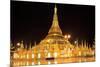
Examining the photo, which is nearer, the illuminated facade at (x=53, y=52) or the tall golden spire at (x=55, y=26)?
the illuminated facade at (x=53, y=52)

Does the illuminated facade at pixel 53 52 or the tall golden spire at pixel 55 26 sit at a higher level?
the tall golden spire at pixel 55 26

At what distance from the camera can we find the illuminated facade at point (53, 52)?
7.69 feet

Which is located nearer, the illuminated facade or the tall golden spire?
the illuminated facade

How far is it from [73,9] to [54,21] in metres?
0.31

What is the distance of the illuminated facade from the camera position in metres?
2.34

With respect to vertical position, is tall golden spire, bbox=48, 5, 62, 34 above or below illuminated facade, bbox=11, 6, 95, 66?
above

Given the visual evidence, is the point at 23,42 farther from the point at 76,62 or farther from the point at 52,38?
the point at 76,62

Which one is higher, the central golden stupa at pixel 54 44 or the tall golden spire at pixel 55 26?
the tall golden spire at pixel 55 26

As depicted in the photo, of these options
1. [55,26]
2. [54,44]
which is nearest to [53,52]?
[54,44]

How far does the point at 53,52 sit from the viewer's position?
8.11ft

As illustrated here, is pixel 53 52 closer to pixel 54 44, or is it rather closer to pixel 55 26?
pixel 54 44

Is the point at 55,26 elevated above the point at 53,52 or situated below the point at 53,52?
above

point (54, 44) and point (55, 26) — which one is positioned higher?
point (55, 26)
